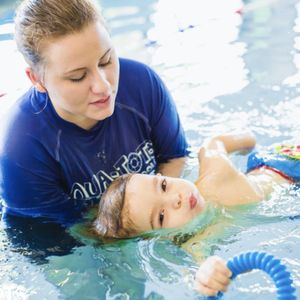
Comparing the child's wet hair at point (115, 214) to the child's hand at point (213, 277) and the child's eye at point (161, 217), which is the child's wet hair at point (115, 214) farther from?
the child's hand at point (213, 277)

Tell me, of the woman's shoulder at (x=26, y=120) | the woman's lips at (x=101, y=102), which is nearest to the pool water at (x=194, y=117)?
the woman's shoulder at (x=26, y=120)

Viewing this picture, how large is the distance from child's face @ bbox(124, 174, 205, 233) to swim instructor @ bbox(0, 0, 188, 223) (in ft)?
0.87

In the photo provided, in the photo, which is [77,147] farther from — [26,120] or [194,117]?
[194,117]

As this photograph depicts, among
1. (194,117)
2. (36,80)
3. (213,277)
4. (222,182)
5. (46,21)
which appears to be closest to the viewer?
(213,277)

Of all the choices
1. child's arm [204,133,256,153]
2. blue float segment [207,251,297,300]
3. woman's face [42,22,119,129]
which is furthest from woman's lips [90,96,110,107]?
blue float segment [207,251,297,300]

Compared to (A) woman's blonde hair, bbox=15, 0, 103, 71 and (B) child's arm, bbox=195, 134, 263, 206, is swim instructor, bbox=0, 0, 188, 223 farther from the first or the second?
(B) child's arm, bbox=195, 134, 263, 206

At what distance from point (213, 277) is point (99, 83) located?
728mm

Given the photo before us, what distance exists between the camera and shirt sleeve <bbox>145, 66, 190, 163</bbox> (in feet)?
7.13

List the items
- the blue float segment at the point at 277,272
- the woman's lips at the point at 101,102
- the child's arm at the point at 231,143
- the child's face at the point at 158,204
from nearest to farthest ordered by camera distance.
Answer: the blue float segment at the point at 277,272
the woman's lips at the point at 101,102
the child's face at the point at 158,204
the child's arm at the point at 231,143

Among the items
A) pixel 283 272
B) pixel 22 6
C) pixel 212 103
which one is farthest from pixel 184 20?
pixel 283 272

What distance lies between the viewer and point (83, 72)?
1673 mm

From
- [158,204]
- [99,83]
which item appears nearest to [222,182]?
[158,204]

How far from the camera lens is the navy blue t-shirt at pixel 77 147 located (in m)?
→ 1.93

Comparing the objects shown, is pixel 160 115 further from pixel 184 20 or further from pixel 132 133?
pixel 184 20
